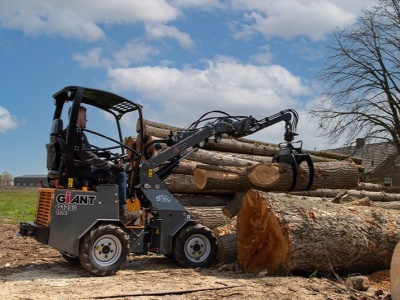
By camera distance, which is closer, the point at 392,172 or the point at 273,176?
the point at 273,176

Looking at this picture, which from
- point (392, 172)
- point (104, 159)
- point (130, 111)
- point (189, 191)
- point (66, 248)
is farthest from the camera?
point (392, 172)

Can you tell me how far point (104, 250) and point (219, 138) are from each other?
2.97 m

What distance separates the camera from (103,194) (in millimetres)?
7375

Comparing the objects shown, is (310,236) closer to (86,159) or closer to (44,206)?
(86,159)

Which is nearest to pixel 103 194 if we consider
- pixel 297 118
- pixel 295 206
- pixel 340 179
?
pixel 295 206

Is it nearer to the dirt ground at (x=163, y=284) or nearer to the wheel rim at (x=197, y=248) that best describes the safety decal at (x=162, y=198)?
the wheel rim at (x=197, y=248)

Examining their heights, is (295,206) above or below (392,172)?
below

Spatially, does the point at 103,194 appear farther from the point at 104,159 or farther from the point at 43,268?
the point at 43,268

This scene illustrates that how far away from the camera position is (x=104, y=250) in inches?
286

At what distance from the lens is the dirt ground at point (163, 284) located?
5965 millimetres

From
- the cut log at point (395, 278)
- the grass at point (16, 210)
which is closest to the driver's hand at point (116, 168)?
the cut log at point (395, 278)

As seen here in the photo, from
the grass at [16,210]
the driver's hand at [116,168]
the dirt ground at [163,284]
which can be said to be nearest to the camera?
the dirt ground at [163,284]

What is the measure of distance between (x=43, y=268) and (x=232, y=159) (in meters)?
5.53

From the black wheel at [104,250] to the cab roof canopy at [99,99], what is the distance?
202cm
